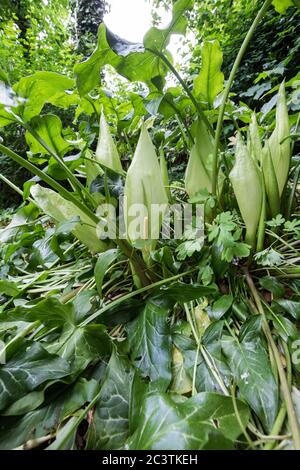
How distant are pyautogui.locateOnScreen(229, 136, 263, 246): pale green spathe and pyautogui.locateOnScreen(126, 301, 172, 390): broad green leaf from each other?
21cm

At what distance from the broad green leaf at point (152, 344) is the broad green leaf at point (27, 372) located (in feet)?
0.29

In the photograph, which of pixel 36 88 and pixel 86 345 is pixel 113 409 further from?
pixel 36 88

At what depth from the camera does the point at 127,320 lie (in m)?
0.40

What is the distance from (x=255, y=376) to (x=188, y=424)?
0.34ft

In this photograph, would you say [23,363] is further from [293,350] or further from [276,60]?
[276,60]

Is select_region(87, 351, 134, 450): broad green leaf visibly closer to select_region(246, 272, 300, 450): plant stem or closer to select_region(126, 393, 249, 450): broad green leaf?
select_region(126, 393, 249, 450): broad green leaf

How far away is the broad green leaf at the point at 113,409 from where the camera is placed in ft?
0.85

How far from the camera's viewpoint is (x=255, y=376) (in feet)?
0.94

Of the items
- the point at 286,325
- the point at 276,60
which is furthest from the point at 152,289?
the point at 276,60

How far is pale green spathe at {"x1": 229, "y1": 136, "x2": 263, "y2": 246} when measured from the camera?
0.42 meters

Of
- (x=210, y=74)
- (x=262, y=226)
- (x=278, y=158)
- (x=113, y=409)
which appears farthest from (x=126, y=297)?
(x=210, y=74)

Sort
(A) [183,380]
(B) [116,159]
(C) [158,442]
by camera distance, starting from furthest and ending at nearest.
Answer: (B) [116,159] → (A) [183,380] → (C) [158,442]

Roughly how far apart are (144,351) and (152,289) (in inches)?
4.7

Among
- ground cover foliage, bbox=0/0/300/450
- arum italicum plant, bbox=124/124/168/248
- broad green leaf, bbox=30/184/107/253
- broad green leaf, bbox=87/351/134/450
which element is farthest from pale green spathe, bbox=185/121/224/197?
broad green leaf, bbox=87/351/134/450
